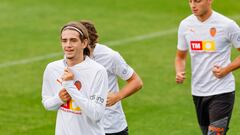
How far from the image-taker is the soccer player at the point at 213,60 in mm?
10094

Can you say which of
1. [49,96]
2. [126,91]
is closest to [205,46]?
[126,91]

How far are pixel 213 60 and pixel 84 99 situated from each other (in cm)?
320

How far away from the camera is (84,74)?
7.48 meters

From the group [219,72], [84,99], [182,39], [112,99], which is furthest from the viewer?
[182,39]

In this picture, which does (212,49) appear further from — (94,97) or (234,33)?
(94,97)

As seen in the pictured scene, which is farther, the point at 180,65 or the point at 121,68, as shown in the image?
the point at 180,65

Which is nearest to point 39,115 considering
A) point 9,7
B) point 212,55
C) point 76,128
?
point 212,55

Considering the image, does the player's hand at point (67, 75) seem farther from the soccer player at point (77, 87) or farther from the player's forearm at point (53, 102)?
the player's forearm at point (53, 102)

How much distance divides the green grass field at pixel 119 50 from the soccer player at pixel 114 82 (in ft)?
10.6

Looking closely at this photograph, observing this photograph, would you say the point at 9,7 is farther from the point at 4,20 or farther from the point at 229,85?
the point at 229,85

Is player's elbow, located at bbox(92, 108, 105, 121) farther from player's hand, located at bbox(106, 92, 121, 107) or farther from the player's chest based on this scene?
the player's chest

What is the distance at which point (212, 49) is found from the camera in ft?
33.2

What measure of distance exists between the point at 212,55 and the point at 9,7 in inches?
540

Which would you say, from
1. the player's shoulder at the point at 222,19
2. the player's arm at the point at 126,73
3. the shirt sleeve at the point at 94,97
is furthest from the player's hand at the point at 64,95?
the player's shoulder at the point at 222,19
